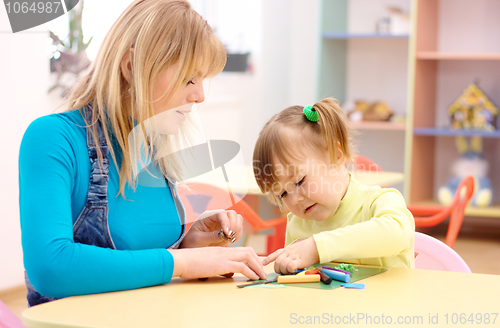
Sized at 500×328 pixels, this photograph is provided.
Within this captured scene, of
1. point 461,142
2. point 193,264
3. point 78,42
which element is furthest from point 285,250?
point 461,142

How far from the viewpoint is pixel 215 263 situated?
823 mm

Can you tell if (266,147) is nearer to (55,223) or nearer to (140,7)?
(140,7)

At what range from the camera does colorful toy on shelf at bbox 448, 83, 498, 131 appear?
3469 millimetres

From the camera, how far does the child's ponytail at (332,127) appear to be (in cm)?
106

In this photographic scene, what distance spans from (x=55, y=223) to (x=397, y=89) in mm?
3522

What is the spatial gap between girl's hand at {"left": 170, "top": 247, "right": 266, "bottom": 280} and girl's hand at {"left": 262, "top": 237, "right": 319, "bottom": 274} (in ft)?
0.16

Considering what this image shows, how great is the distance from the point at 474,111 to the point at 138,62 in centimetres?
306

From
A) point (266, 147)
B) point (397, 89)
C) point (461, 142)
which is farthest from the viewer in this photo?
point (397, 89)

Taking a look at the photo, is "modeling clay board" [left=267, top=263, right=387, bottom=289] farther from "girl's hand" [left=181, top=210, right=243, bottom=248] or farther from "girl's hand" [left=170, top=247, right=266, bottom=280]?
"girl's hand" [left=181, top=210, right=243, bottom=248]

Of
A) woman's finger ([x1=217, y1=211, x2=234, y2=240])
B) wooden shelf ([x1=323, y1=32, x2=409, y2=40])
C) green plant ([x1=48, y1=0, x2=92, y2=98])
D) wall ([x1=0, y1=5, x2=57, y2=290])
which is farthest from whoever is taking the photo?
wooden shelf ([x1=323, y1=32, x2=409, y2=40])

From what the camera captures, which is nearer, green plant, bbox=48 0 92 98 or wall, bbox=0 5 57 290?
wall, bbox=0 5 57 290

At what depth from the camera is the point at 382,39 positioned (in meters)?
3.99

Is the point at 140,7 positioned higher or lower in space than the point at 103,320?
higher

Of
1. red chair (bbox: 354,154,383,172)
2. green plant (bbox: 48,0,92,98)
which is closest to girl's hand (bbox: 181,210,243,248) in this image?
red chair (bbox: 354,154,383,172)
